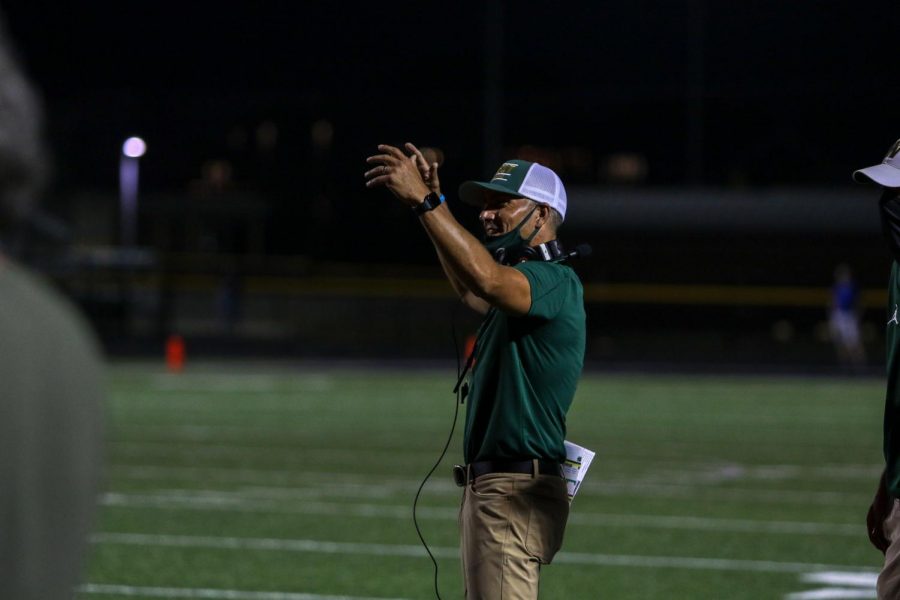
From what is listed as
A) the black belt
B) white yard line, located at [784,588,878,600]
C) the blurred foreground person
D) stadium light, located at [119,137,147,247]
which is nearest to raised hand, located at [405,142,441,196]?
the black belt

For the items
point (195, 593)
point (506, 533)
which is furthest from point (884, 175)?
point (195, 593)

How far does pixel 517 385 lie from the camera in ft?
16.3

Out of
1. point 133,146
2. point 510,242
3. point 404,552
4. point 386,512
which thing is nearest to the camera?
point 510,242

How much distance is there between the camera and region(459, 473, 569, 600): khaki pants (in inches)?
195

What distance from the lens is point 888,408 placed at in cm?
483

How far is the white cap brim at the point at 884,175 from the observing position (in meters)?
4.80

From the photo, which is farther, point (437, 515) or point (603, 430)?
point (603, 430)

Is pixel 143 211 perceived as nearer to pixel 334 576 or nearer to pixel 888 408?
pixel 334 576

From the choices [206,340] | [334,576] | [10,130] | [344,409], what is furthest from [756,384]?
[10,130]

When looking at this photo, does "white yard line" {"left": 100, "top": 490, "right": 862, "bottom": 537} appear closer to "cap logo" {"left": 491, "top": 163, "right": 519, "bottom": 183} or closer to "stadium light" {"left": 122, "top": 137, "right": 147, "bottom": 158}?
"cap logo" {"left": 491, "top": 163, "right": 519, "bottom": 183}

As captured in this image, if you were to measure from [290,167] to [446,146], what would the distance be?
6.02 metres

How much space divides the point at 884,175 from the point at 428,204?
132cm

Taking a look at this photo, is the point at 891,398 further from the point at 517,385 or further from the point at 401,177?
the point at 401,177

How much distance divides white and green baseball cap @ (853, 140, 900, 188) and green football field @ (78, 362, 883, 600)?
237 cm
